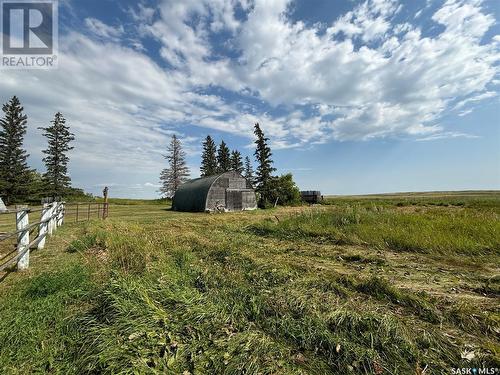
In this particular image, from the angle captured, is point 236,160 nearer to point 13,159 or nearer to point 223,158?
point 223,158

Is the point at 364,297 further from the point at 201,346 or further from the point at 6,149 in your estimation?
the point at 6,149

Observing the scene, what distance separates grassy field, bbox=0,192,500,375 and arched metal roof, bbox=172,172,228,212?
2164 centimetres

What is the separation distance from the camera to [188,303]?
3891 millimetres

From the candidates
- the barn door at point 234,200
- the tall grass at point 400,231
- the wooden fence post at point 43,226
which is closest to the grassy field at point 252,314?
the tall grass at point 400,231

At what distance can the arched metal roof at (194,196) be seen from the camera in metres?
28.6

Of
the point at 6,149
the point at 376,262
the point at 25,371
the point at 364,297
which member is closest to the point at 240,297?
the point at 364,297

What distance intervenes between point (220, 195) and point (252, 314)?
25.6 metres

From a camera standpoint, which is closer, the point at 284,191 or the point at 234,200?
the point at 234,200

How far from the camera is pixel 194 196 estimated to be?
30422 mm

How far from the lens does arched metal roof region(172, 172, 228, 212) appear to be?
93.8 ft

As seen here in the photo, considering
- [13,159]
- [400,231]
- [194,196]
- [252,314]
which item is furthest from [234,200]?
[13,159]

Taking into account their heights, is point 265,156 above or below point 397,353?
above

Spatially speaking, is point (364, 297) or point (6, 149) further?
point (6, 149)

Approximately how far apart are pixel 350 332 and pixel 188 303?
7.51 ft
